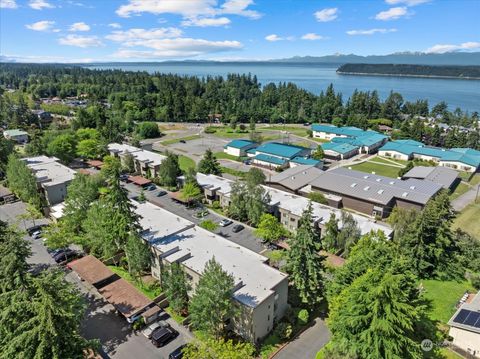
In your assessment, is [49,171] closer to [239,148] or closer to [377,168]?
[239,148]

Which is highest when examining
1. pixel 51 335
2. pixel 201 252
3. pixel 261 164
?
pixel 51 335

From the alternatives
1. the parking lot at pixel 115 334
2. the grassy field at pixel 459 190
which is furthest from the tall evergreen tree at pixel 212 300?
the grassy field at pixel 459 190

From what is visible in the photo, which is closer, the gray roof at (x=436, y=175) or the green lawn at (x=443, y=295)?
the green lawn at (x=443, y=295)

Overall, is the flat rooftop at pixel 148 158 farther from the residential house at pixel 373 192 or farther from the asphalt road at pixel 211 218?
the residential house at pixel 373 192

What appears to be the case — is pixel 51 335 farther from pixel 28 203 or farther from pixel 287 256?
pixel 28 203

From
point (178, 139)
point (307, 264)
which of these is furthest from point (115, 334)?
point (178, 139)

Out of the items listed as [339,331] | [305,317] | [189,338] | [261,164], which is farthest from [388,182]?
[189,338]
